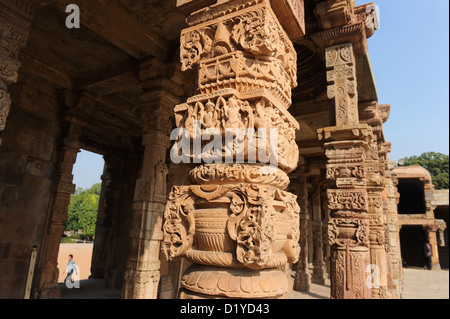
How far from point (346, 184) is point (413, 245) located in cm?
2633

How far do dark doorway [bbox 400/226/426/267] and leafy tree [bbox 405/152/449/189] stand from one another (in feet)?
37.1

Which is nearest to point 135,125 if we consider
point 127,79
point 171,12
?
point 127,79

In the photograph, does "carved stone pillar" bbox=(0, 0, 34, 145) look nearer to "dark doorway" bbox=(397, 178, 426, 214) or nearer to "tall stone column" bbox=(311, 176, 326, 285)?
"tall stone column" bbox=(311, 176, 326, 285)

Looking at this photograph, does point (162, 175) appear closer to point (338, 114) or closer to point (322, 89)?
point (338, 114)

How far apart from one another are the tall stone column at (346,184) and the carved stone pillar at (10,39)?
4.52 meters

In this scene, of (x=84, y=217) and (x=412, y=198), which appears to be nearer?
(x=412, y=198)

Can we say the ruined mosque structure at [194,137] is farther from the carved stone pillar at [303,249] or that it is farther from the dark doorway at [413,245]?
the dark doorway at [413,245]

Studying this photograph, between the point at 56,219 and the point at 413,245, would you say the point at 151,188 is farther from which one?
the point at 413,245

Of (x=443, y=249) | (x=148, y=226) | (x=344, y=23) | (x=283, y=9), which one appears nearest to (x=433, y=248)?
(x=443, y=249)

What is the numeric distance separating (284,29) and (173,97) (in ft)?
13.5

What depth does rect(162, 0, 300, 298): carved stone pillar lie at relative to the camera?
5.88ft

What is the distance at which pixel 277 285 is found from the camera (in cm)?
192

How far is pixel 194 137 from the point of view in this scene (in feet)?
6.69

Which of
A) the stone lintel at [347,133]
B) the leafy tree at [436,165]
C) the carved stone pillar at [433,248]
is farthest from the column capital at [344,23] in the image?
the leafy tree at [436,165]
